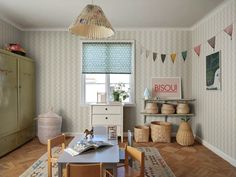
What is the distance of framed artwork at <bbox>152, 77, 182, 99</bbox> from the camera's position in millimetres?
5090

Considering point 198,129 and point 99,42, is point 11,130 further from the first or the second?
point 198,129

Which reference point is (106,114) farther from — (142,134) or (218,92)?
(218,92)

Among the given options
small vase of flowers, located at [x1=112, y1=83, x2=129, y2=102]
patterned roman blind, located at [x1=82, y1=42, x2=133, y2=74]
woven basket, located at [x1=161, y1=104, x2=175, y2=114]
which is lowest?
woven basket, located at [x1=161, y1=104, x2=175, y2=114]

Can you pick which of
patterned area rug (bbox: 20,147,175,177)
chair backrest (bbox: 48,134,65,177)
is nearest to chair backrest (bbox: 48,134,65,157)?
chair backrest (bbox: 48,134,65,177)

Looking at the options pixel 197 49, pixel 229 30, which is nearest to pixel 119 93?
pixel 197 49

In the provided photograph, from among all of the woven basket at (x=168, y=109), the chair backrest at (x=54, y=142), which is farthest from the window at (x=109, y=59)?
the chair backrest at (x=54, y=142)

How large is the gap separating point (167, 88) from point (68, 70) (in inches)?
93.4

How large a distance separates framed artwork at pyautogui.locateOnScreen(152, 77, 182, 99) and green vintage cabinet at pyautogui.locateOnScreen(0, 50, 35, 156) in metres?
2.81

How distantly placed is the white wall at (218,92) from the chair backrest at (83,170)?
256 centimetres

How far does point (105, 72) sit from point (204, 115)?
2.35 m

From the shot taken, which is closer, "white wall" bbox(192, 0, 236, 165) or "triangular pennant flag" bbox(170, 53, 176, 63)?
"white wall" bbox(192, 0, 236, 165)

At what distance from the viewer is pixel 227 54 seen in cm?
346

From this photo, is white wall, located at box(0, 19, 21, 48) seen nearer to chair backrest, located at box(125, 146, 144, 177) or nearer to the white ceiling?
the white ceiling

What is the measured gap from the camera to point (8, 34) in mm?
4629
